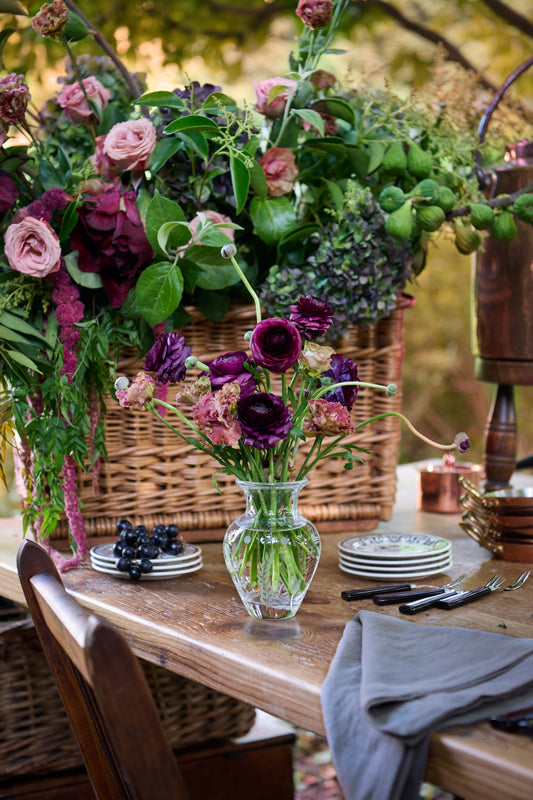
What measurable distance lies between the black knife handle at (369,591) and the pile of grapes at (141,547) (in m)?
0.24

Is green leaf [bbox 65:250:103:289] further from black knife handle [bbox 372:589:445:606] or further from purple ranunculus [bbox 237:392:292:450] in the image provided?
black knife handle [bbox 372:589:445:606]

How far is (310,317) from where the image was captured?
2.73ft

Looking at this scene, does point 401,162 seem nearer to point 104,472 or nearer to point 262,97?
point 262,97

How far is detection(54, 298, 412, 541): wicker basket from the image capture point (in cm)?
121

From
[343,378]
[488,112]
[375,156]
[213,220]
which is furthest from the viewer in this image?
[488,112]

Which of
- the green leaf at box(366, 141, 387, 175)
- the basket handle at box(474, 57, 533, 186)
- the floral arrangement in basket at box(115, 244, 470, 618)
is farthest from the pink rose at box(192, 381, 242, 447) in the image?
the basket handle at box(474, 57, 533, 186)

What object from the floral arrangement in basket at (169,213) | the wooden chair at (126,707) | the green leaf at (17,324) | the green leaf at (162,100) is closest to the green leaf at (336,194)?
the floral arrangement in basket at (169,213)

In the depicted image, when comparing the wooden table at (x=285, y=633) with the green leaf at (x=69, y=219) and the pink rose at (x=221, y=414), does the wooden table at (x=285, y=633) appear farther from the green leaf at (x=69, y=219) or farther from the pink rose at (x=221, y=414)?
the green leaf at (x=69, y=219)

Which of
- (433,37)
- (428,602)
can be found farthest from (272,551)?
(433,37)

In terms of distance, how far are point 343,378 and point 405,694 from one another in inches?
14.1

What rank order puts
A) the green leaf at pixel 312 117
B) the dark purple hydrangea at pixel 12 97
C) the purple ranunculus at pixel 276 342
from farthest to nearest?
the green leaf at pixel 312 117, the dark purple hydrangea at pixel 12 97, the purple ranunculus at pixel 276 342

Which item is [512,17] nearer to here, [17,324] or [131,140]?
[131,140]

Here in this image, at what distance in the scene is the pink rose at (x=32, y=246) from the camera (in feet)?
3.36

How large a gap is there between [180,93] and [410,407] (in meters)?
3.99
